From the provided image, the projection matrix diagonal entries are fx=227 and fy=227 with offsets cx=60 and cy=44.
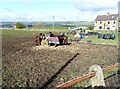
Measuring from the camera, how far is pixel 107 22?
→ 89.8 meters

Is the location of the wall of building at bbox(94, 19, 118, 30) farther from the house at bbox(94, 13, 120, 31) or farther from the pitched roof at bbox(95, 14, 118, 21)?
the pitched roof at bbox(95, 14, 118, 21)

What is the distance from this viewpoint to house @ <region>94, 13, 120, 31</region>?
8686cm

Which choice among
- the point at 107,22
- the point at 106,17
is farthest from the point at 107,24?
the point at 106,17

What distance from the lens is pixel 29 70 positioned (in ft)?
38.7

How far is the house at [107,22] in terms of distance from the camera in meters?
86.9

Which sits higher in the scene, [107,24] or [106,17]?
[106,17]

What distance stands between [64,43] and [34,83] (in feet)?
55.4

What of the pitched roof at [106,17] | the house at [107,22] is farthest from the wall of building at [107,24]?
the pitched roof at [106,17]

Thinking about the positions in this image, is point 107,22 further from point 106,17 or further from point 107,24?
point 106,17

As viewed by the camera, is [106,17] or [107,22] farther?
[106,17]

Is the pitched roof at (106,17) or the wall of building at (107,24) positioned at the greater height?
the pitched roof at (106,17)

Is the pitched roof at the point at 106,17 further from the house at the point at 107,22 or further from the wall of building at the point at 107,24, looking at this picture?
the wall of building at the point at 107,24

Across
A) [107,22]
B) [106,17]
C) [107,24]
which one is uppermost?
[106,17]

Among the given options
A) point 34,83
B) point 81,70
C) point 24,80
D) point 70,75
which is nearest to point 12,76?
point 24,80
